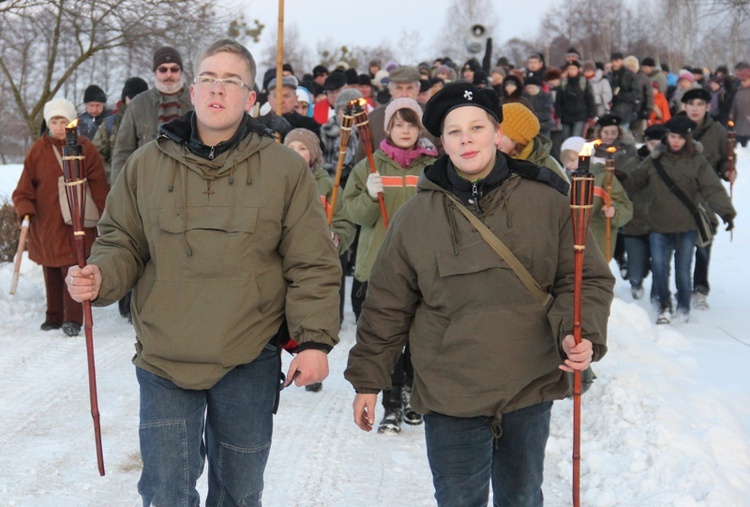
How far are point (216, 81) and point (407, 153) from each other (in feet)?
9.13

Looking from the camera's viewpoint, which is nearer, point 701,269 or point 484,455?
point 484,455

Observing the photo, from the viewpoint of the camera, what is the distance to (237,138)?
3.62 meters

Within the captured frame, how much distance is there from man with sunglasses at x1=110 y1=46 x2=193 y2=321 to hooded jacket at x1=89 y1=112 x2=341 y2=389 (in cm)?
462

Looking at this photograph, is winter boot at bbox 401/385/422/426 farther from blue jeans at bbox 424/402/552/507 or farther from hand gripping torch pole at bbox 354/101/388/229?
blue jeans at bbox 424/402/552/507

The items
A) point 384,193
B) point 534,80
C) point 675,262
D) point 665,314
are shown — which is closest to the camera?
point 384,193

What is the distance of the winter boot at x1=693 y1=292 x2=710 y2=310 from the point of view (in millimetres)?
11352

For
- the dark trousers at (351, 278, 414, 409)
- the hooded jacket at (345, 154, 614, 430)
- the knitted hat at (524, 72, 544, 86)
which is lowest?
the dark trousers at (351, 278, 414, 409)

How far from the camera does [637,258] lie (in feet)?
38.4

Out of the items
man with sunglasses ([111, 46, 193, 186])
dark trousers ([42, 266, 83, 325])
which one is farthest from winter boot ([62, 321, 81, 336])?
man with sunglasses ([111, 46, 193, 186])

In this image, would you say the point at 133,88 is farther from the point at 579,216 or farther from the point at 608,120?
the point at 579,216

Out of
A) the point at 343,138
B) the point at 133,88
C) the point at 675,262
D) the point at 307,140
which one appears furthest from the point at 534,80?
the point at 307,140

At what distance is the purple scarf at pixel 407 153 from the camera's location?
628cm

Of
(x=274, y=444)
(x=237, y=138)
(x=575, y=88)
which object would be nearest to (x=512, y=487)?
(x=237, y=138)

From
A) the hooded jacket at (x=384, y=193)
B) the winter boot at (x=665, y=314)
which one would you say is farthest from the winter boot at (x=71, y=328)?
the winter boot at (x=665, y=314)
